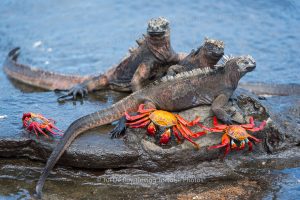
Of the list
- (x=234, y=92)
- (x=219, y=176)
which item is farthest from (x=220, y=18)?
(x=219, y=176)

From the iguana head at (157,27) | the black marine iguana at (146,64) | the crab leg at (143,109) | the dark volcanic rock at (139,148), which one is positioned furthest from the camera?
the iguana head at (157,27)

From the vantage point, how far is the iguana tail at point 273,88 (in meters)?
8.06

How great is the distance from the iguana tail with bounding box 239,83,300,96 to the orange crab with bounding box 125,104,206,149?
95.4 inches

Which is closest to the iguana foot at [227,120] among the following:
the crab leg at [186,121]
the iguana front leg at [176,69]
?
the crab leg at [186,121]

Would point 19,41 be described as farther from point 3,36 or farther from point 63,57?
point 63,57

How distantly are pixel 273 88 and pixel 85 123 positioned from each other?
3.24 meters

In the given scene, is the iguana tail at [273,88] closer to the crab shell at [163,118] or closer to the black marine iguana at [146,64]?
the black marine iguana at [146,64]

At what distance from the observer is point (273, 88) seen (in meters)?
8.22

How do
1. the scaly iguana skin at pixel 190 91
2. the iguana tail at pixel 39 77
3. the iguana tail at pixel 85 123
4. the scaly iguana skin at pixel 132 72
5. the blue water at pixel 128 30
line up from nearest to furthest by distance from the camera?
1. the iguana tail at pixel 85 123
2. the scaly iguana skin at pixel 190 91
3. the scaly iguana skin at pixel 132 72
4. the iguana tail at pixel 39 77
5. the blue water at pixel 128 30

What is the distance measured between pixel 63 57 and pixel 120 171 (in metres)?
4.93

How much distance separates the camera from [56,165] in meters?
5.95

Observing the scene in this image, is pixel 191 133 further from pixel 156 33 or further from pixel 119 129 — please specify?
pixel 156 33

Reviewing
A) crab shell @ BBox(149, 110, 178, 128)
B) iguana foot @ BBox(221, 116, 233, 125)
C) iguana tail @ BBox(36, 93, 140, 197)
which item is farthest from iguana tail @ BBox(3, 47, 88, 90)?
iguana foot @ BBox(221, 116, 233, 125)

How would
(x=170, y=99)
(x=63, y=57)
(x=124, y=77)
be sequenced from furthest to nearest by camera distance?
(x=63, y=57) → (x=124, y=77) → (x=170, y=99)
